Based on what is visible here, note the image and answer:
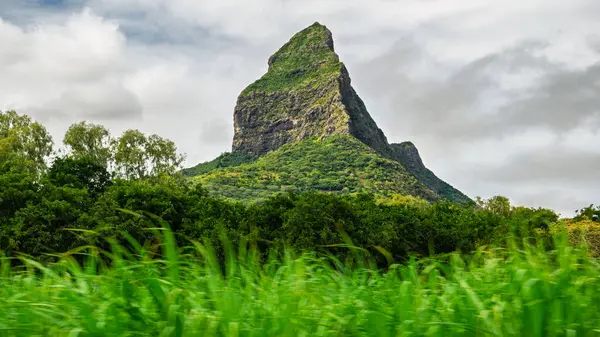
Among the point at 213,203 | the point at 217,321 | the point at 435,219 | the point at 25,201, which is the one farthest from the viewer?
the point at 435,219

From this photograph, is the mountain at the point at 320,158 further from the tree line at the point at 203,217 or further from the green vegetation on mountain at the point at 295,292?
the green vegetation on mountain at the point at 295,292

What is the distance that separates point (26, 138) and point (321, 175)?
305ft

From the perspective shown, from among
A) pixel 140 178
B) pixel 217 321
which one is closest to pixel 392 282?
pixel 217 321

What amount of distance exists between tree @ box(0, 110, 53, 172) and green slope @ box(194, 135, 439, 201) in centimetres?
5516

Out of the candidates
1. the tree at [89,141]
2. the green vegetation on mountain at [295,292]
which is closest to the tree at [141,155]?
the tree at [89,141]

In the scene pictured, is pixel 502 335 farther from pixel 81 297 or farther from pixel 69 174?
pixel 69 174

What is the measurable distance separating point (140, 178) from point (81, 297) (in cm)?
5125

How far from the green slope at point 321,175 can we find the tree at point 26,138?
2171 inches

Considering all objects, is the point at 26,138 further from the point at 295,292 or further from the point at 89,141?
the point at 295,292

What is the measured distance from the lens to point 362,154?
150750mm

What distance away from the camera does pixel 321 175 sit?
138m

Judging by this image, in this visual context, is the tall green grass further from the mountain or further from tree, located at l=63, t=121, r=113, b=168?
the mountain

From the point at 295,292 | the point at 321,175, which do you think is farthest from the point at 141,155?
the point at 321,175

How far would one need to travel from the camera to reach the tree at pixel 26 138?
4862cm
